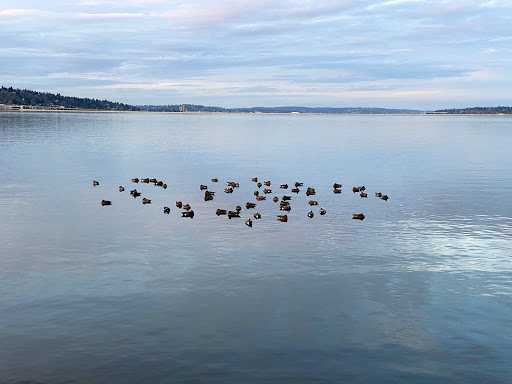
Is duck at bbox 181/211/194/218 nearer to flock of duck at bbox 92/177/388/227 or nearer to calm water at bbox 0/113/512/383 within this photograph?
flock of duck at bbox 92/177/388/227

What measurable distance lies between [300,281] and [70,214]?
2657 centimetres

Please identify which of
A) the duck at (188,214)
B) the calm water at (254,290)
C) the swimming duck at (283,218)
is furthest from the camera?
the duck at (188,214)

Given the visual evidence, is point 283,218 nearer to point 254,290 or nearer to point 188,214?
point 188,214

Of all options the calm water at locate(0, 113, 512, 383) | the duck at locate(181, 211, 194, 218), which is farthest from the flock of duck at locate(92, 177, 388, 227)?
the calm water at locate(0, 113, 512, 383)

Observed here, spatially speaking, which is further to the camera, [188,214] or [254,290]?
[188,214]

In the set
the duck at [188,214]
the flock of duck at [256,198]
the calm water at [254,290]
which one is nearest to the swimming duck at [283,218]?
the flock of duck at [256,198]

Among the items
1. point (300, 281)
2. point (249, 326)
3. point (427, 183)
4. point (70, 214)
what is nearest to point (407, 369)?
point (249, 326)

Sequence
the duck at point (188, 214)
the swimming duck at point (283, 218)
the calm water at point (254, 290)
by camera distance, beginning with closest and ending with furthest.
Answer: the calm water at point (254, 290), the swimming duck at point (283, 218), the duck at point (188, 214)

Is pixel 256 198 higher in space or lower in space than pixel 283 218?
higher

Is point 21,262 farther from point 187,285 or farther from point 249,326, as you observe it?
point 249,326

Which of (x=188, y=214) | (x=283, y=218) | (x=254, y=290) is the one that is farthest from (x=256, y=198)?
(x=254, y=290)

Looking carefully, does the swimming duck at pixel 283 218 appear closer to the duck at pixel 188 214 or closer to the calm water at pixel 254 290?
the calm water at pixel 254 290

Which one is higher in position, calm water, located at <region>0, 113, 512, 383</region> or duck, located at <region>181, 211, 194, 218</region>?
duck, located at <region>181, 211, 194, 218</region>

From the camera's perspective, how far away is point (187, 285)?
97.0ft
